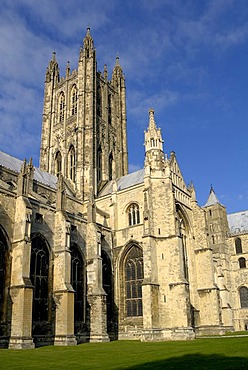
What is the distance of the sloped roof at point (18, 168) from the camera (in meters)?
38.0

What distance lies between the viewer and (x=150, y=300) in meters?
30.0

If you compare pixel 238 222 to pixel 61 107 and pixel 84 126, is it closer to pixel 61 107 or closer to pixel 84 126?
pixel 84 126

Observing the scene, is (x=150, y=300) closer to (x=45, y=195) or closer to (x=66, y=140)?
(x=45, y=195)

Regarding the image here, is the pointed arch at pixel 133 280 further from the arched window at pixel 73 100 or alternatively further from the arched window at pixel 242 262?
the arched window at pixel 242 262

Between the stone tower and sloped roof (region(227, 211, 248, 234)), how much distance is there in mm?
21830

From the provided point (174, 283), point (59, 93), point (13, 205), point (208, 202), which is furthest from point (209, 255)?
point (59, 93)

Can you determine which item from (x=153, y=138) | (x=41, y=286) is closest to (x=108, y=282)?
(x=41, y=286)

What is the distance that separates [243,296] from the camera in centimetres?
5334

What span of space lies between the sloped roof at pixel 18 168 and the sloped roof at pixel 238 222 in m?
31.8

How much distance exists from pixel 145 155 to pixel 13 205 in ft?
51.3

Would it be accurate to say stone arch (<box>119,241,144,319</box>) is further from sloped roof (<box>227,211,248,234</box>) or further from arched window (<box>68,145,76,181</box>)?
sloped roof (<box>227,211,248,234</box>)

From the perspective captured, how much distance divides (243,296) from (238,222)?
12642 millimetres

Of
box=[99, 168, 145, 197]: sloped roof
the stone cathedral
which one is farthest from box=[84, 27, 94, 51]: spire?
box=[99, 168, 145, 197]: sloped roof

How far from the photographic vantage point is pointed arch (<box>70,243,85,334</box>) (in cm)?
3027
